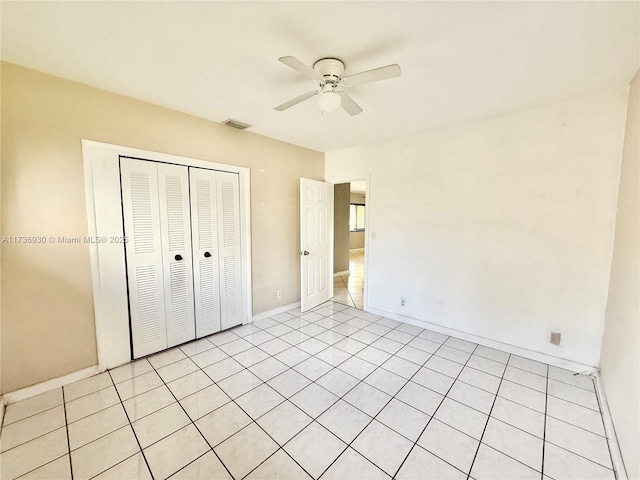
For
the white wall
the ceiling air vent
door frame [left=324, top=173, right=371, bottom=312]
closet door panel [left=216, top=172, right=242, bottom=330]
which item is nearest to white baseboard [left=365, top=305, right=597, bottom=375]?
the white wall

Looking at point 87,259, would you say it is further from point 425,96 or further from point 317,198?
point 425,96

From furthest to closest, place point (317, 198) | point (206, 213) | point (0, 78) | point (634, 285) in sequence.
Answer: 1. point (317, 198)
2. point (206, 213)
3. point (0, 78)
4. point (634, 285)

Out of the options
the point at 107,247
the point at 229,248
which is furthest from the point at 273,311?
the point at 107,247

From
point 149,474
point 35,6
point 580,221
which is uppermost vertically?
point 35,6

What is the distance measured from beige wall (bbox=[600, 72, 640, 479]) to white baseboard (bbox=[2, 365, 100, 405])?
3686mm

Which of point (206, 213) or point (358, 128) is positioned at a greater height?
point (358, 128)

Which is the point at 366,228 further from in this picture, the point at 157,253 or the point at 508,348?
the point at 157,253

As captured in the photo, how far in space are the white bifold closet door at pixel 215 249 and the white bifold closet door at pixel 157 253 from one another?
0.31ft

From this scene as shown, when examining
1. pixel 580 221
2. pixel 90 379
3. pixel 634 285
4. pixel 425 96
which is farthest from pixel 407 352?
pixel 90 379

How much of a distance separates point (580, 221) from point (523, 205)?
1.40ft

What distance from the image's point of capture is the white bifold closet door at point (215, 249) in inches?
111

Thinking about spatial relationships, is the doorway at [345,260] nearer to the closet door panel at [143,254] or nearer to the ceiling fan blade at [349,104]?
the ceiling fan blade at [349,104]

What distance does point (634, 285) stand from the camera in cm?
159

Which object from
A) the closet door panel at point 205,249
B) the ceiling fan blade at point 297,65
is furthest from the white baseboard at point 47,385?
the ceiling fan blade at point 297,65
